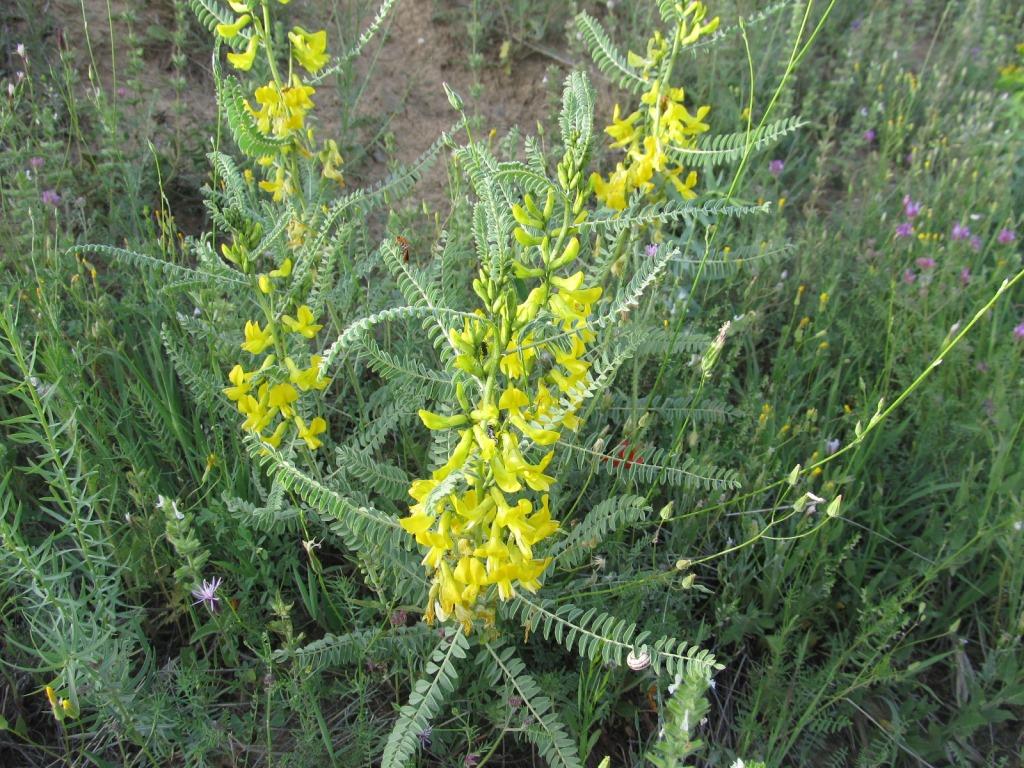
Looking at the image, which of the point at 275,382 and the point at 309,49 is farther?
the point at 309,49

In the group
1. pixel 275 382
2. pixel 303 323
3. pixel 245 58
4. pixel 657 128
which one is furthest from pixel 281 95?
pixel 657 128

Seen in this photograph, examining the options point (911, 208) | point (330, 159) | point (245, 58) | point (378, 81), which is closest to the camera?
point (245, 58)

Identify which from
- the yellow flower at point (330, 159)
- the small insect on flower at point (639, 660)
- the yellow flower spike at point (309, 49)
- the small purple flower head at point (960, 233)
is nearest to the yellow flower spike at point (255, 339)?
the yellow flower at point (330, 159)

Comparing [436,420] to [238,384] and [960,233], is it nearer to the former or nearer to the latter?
[238,384]

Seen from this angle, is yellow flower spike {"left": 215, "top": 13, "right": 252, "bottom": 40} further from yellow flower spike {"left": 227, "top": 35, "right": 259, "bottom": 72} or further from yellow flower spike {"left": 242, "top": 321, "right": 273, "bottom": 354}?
yellow flower spike {"left": 242, "top": 321, "right": 273, "bottom": 354}

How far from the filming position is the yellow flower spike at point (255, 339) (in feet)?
5.34

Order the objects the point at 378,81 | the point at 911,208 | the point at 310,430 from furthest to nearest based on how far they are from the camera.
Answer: the point at 378,81
the point at 911,208
the point at 310,430

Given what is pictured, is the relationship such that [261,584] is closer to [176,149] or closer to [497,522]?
[497,522]

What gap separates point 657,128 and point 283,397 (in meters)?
1.28

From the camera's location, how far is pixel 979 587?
2.19 meters

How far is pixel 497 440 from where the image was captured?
1385 mm

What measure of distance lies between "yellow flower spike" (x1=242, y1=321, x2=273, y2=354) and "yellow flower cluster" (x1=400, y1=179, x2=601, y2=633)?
1.57 ft

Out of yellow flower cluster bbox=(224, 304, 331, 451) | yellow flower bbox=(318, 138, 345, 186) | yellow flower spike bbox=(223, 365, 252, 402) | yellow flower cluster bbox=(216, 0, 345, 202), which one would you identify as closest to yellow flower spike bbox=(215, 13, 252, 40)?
yellow flower cluster bbox=(216, 0, 345, 202)

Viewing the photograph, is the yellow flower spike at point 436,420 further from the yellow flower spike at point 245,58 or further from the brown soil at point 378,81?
the brown soil at point 378,81
